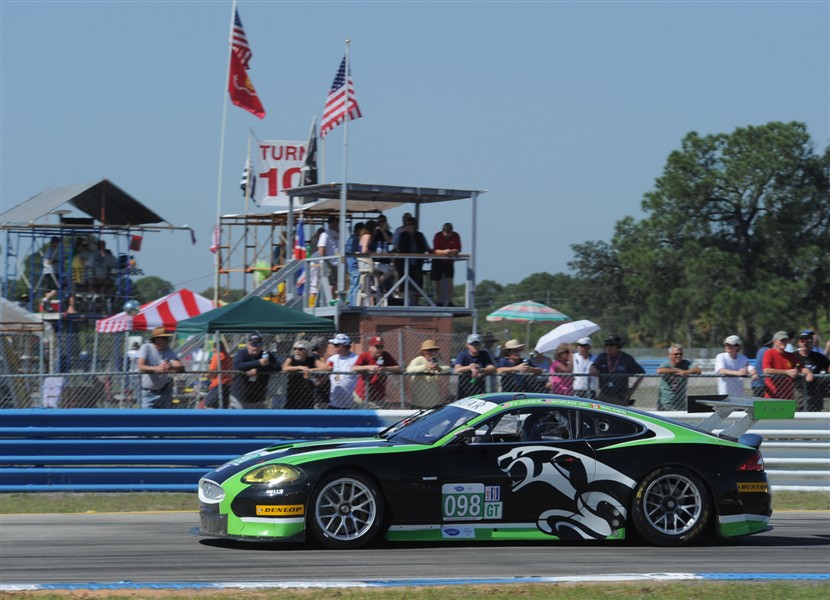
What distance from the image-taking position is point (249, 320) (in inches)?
664

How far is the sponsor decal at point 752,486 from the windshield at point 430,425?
2.23 meters

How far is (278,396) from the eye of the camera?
1328cm

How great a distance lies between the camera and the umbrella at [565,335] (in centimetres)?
1767

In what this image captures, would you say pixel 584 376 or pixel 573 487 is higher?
pixel 584 376

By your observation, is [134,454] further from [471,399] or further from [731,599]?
[731,599]

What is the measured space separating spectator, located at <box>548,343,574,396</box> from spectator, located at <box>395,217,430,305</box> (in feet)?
16.7

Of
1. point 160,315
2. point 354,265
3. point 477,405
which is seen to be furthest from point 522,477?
point 160,315

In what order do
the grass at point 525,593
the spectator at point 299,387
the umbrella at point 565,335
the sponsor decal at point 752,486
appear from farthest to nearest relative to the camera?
the umbrella at point 565,335
the spectator at point 299,387
the sponsor decal at point 752,486
the grass at point 525,593

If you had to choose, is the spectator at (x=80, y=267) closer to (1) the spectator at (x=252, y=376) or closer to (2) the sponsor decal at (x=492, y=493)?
(1) the spectator at (x=252, y=376)

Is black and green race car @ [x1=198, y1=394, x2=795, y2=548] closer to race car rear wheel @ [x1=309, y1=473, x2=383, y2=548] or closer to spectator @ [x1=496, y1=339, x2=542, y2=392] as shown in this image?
race car rear wheel @ [x1=309, y1=473, x2=383, y2=548]

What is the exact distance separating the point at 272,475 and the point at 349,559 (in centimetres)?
94

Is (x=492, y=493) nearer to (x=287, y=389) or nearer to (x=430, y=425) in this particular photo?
(x=430, y=425)

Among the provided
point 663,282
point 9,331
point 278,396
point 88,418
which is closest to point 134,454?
point 88,418

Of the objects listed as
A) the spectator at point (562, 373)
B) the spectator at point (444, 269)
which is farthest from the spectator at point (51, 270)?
the spectator at point (562, 373)
